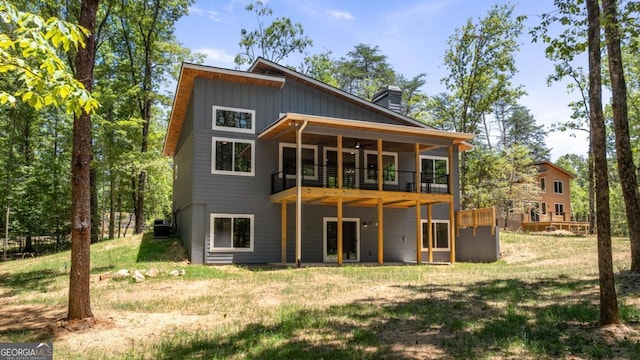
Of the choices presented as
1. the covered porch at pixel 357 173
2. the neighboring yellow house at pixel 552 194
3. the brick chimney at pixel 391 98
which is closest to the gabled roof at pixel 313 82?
the covered porch at pixel 357 173

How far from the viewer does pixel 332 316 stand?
784 cm

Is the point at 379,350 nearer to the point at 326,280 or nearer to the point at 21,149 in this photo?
the point at 326,280

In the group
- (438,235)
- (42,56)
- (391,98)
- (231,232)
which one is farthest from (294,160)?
(42,56)

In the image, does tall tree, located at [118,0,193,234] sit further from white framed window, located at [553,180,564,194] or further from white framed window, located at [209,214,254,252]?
white framed window, located at [553,180,564,194]

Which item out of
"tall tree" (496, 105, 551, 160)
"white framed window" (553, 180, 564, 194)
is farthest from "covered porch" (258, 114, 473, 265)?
"tall tree" (496, 105, 551, 160)

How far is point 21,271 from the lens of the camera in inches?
648

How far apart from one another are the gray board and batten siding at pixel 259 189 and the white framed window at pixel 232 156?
0.18m

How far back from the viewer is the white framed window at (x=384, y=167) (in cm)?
1978

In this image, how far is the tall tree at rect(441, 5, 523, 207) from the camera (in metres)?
28.4

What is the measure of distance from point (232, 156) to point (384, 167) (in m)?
6.74

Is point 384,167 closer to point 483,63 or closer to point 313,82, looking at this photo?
point 313,82

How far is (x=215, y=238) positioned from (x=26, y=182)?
51.3 feet

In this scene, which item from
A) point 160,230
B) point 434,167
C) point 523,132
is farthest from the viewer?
point 523,132

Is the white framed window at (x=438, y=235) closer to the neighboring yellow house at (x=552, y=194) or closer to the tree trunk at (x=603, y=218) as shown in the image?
the tree trunk at (x=603, y=218)
